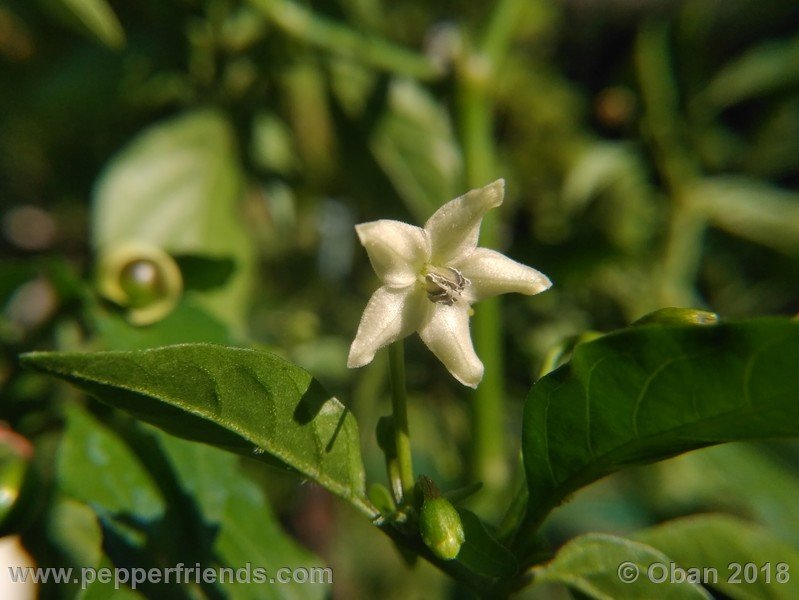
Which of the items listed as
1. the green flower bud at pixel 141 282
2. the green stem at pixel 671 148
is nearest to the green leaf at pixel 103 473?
the green flower bud at pixel 141 282

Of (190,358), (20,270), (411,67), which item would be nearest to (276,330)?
(411,67)

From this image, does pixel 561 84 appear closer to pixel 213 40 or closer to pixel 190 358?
pixel 213 40

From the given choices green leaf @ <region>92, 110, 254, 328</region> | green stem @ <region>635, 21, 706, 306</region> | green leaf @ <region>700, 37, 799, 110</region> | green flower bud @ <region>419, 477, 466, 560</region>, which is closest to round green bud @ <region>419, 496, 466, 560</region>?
green flower bud @ <region>419, 477, 466, 560</region>

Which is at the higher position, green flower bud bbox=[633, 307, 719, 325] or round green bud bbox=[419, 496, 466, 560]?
green flower bud bbox=[633, 307, 719, 325]

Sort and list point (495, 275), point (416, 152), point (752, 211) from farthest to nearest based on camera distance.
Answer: point (752, 211) < point (416, 152) < point (495, 275)

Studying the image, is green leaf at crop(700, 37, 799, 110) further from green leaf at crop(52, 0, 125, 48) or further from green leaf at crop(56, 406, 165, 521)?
green leaf at crop(56, 406, 165, 521)

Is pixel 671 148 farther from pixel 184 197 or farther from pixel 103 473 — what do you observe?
pixel 103 473

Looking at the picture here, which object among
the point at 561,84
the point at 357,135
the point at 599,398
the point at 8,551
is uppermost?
the point at 561,84

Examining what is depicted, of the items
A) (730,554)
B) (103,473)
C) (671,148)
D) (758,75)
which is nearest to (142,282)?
(103,473)
